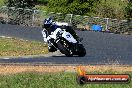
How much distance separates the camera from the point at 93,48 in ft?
95.6

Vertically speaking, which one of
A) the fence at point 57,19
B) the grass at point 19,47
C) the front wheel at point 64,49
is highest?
the front wheel at point 64,49

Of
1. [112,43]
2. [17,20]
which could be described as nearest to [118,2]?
[17,20]

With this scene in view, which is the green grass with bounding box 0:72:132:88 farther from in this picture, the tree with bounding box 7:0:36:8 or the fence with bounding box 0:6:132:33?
the tree with bounding box 7:0:36:8

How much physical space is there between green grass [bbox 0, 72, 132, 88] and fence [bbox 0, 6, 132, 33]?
24.9 meters

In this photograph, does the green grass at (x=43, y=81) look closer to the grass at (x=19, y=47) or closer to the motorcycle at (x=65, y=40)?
the motorcycle at (x=65, y=40)

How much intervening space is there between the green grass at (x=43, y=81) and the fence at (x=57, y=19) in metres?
24.9

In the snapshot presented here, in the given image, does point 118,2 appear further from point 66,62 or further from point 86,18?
point 66,62

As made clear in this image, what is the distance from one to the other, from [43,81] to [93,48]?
46.3 feet

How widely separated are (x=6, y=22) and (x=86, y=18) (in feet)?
29.4

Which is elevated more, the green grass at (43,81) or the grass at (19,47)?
the green grass at (43,81)

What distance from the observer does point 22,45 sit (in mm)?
30766

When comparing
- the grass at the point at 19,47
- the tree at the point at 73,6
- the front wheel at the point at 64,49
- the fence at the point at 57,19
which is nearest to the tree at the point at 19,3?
the fence at the point at 57,19

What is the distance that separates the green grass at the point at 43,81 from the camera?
1440 centimetres

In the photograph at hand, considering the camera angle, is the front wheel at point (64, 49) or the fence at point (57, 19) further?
the fence at point (57, 19)
